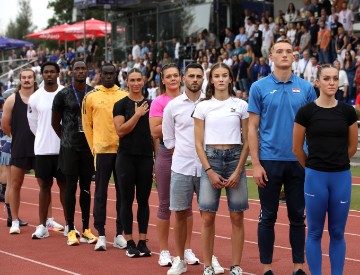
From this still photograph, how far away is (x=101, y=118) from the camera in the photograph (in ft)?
32.7

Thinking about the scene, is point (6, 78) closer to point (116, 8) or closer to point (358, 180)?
point (116, 8)

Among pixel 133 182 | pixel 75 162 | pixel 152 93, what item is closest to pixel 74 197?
pixel 75 162

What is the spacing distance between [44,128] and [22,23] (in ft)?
339

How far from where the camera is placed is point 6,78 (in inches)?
1721

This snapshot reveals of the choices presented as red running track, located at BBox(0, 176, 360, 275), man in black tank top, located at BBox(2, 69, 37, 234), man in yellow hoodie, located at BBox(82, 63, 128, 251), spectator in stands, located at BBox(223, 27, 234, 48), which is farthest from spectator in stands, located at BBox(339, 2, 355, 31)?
man in yellow hoodie, located at BBox(82, 63, 128, 251)

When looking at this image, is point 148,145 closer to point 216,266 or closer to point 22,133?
point 216,266

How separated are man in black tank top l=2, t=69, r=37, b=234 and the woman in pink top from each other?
2.85m

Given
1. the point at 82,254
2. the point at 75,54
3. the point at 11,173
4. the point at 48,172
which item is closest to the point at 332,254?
the point at 82,254

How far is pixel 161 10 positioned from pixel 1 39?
12151mm

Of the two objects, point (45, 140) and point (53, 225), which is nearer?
point (45, 140)

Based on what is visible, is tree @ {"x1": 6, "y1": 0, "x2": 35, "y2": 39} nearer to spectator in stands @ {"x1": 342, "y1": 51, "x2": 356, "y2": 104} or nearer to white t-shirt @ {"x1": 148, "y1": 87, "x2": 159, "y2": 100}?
white t-shirt @ {"x1": 148, "y1": 87, "x2": 159, "y2": 100}

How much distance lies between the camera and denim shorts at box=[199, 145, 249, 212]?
7.84 metres

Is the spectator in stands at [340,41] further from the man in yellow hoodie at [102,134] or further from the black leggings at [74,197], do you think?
the man in yellow hoodie at [102,134]

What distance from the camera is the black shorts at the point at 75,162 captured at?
10281 mm
